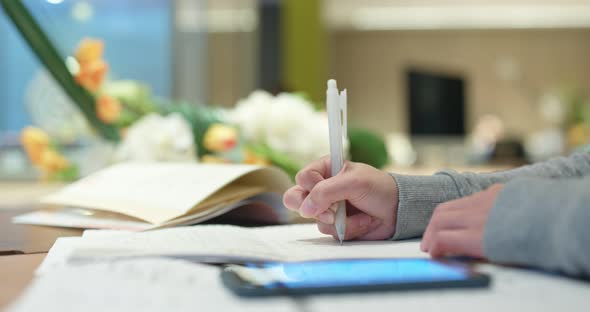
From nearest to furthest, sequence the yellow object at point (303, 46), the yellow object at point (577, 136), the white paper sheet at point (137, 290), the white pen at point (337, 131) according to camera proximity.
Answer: the white paper sheet at point (137, 290) < the white pen at point (337, 131) < the yellow object at point (577, 136) < the yellow object at point (303, 46)

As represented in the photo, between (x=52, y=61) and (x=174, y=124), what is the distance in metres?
0.23

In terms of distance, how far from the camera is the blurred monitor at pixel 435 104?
652 cm

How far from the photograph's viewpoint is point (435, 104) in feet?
21.5

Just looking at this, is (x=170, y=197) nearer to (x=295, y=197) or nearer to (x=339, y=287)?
(x=295, y=197)

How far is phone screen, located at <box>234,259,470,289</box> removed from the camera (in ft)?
1.11

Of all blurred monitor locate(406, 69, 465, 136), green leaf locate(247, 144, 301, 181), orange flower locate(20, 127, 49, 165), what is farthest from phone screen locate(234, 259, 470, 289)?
blurred monitor locate(406, 69, 465, 136)

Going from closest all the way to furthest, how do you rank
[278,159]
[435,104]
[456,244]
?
[456,244] < [278,159] < [435,104]

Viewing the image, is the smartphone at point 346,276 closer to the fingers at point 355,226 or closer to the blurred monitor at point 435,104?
the fingers at point 355,226

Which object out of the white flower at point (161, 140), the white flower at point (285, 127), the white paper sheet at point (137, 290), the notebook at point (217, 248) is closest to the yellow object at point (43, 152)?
the white flower at point (161, 140)

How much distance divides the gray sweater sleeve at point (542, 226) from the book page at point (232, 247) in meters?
0.08

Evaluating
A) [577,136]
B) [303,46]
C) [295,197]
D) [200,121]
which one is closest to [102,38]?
[200,121]

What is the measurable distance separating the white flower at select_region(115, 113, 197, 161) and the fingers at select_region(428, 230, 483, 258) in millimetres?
654

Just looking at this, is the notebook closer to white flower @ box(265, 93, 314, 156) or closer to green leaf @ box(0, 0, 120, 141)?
white flower @ box(265, 93, 314, 156)

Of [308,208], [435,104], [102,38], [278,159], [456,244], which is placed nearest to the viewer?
[456,244]
